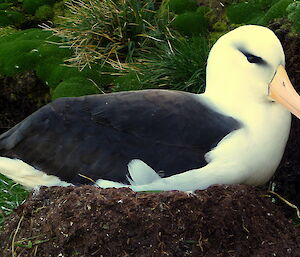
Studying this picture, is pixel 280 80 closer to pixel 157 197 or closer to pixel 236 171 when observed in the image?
pixel 236 171

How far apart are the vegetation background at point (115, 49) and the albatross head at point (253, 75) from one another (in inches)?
92.7

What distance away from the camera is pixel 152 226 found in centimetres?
379

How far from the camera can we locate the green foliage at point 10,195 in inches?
220

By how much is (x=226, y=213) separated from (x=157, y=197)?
38cm

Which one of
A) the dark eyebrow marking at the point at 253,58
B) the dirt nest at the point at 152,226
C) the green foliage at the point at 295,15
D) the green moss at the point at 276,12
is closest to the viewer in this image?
the dirt nest at the point at 152,226

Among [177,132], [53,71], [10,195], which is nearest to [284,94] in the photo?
[177,132]

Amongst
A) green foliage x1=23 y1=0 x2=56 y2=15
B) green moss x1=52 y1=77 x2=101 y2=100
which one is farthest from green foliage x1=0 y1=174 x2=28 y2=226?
green foliage x1=23 y1=0 x2=56 y2=15

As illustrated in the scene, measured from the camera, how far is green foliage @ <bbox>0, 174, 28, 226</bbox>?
18.3ft

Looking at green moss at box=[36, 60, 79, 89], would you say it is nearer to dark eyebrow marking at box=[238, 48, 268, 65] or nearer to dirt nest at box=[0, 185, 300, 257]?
dark eyebrow marking at box=[238, 48, 268, 65]

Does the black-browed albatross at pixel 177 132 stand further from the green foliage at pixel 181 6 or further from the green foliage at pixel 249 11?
the green foliage at pixel 181 6

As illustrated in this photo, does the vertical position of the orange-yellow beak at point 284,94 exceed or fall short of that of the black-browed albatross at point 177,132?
it exceeds it

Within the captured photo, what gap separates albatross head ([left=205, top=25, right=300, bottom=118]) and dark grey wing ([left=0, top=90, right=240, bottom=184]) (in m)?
0.21

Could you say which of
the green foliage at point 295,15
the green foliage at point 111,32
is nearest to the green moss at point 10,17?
the green foliage at point 111,32

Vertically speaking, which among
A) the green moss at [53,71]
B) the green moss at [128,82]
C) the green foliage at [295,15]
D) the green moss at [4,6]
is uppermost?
the green foliage at [295,15]
